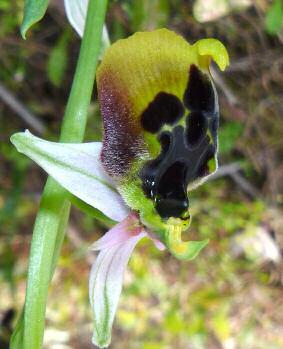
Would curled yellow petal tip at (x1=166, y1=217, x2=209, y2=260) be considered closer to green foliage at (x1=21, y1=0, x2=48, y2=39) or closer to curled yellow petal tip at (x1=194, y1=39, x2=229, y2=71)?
curled yellow petal tip at (x1=194, y1=39, x2=229, y2=71)

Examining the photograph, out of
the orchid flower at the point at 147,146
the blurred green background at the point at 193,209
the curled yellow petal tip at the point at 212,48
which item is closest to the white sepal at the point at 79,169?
the orchid flower at the point at 147,146

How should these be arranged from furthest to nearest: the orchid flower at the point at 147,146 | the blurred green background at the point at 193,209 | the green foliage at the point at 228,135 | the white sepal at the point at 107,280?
the blurred green background at the point at 193,209 < the green foliage at the point at 228,135 < the white sepal at the point at 107,280 < the orchid flower at the point at 147,146

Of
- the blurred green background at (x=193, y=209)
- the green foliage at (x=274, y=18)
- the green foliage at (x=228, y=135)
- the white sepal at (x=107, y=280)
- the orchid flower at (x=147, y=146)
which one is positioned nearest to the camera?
the orchid flower at (x=147, y=146)

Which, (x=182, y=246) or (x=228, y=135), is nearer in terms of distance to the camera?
(x=182, y=246)

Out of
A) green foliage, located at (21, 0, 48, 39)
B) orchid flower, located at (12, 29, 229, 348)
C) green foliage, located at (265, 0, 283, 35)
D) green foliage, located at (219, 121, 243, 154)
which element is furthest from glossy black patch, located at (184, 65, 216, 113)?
green foliage, located at (219, 121, 243, 154)

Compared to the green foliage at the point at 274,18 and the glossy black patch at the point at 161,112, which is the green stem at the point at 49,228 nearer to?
the glossy black patch at the point at 161,112

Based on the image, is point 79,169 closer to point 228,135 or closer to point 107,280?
point 107,280

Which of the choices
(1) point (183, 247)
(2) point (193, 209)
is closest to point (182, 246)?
(1) point (183, 247)
